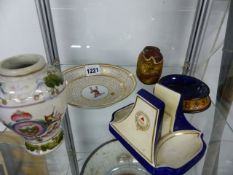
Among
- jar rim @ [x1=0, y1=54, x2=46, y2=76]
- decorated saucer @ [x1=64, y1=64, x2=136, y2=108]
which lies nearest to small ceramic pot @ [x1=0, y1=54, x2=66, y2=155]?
jar rim @ [x1=0, y1=54, x2=46, y2=76]

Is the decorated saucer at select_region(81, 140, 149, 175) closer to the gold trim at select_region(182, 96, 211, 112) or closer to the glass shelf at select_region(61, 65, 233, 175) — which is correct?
the glass shelf at select_region(61, 65, 233, 175)

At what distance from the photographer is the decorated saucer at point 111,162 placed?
1.74 ft

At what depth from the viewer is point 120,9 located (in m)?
0.59

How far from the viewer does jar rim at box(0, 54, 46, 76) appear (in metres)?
0.36

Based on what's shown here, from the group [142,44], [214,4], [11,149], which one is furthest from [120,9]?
[11,149]

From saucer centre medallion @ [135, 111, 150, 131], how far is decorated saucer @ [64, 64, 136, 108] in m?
0.10

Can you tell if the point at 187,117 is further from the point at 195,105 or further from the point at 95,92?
the point at 95,92

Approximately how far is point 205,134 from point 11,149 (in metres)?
0.48

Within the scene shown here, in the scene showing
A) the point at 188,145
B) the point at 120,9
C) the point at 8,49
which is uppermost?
the point at 120,9

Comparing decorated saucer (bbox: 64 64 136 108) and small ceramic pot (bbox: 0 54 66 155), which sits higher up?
small ceramic pot (bbox: 0 54 66 155)

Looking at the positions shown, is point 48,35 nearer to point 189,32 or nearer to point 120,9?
point 120,9

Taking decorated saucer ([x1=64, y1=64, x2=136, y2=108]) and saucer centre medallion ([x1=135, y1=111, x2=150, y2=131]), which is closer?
saucer centre medallion ([x1=135, y1=111, x2=150, y2=131])

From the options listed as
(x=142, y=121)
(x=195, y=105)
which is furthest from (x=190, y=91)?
(x=142, y=121)

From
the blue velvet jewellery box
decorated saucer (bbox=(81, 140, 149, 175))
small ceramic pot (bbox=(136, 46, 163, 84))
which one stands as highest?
small ceramic pot (bbox=(136, 46, 163, 84))
